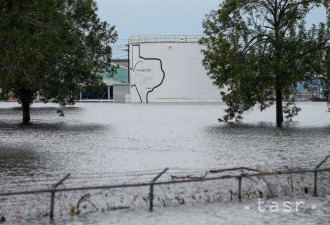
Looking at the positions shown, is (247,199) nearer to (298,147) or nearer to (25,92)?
(298,147)

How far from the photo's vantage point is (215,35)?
4894cm

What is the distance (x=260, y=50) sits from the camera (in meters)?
45.8

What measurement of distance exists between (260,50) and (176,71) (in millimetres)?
71778

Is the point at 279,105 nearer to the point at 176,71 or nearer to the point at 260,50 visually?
the point at 260,50

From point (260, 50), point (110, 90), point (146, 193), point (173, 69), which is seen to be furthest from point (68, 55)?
point (110, 90)

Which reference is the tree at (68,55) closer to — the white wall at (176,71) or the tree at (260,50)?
the tree at (260,50)

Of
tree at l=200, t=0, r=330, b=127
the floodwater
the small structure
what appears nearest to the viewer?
the floodwater

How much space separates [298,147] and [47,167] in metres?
13.3

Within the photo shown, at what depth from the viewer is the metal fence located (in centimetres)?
1350

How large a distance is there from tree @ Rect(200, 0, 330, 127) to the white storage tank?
66425mm

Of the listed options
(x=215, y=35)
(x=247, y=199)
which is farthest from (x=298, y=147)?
(x=215, y=35)

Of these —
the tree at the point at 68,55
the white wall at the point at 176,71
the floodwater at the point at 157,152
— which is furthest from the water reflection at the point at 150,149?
the white wall at the point at 176,71

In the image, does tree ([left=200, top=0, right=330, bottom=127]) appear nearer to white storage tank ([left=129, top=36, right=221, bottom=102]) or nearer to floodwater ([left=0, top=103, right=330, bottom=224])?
floodwater ([left=0, top=103, right=330, bottom=224])

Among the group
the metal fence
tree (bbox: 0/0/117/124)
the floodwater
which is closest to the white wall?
tree (bbox: 0/0/117/124)
